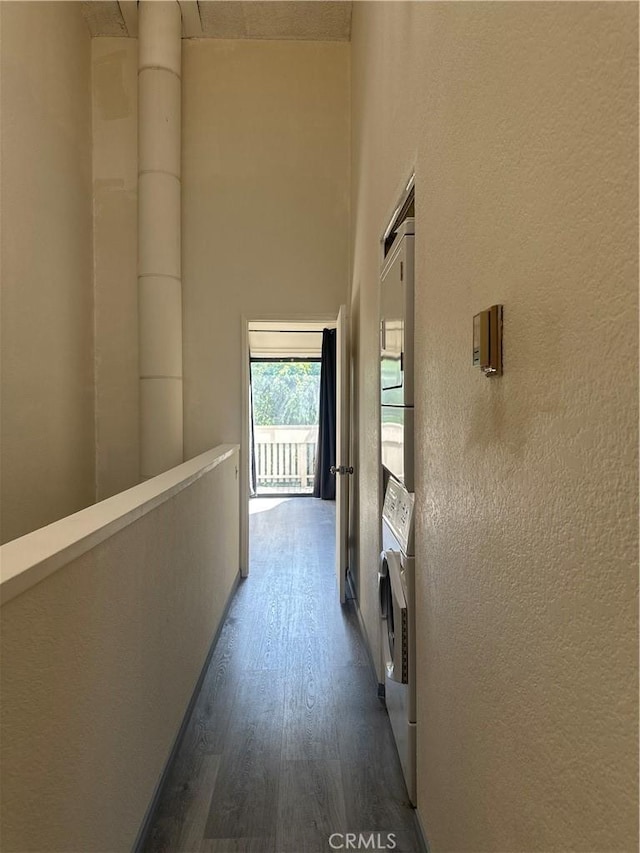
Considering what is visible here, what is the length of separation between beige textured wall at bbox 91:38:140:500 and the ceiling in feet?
0.50

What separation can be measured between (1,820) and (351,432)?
358cm

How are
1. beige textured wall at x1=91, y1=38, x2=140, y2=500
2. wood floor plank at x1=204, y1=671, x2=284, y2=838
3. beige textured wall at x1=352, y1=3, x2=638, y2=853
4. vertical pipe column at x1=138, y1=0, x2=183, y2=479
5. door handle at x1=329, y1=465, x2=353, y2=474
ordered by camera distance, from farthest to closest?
beige textured wall at x1=91, y1=38, x2=140, y2=500
vertical pipe column at x1=138, y1=0, x2=183, y2=479
door handle at x1=329, y1=465, x2=353, y2=474
wood floor plank at x1=204, y1=671, x2=284, y2=838
beige textured wall at x1=352, y1=3, x2=638, y2=853

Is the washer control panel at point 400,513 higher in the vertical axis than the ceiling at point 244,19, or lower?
lower

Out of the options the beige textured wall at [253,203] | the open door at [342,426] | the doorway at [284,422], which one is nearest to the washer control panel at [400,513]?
the open door at [342,426]

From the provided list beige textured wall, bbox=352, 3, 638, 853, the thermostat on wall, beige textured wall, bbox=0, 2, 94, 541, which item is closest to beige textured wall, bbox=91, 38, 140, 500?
beige textured wall, bbox=0, 2, 94, 541

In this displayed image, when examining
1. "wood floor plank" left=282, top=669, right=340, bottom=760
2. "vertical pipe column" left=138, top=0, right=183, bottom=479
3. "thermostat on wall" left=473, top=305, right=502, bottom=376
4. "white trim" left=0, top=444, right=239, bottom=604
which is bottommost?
"wood floor plank" left=282, top=669, right=340, bottom=760

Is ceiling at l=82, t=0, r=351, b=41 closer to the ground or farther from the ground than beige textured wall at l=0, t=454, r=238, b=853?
farther from the ground

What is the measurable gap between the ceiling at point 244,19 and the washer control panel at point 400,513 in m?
3.48

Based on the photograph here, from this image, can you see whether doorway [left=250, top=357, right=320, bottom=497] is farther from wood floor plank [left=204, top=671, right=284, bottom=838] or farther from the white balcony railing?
wood floor plank [left=204, top=671, right=284, bottom=838]

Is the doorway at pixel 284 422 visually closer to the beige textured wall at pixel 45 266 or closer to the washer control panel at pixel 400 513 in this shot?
the beige textured wall at pixel 45 266

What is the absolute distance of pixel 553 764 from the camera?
82 cm

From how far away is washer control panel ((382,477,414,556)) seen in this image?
1838mm

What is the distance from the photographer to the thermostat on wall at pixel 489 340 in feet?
3.40

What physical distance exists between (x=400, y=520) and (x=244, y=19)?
152 inches
